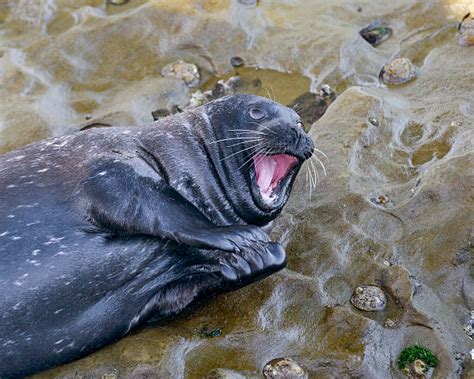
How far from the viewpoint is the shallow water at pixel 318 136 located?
4594mm

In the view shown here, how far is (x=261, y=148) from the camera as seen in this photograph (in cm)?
529

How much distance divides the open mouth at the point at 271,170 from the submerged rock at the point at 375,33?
123 inches

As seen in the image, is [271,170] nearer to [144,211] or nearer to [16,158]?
[144,211]

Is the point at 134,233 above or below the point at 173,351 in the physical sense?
above

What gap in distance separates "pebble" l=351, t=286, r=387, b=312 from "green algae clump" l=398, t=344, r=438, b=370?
41cm

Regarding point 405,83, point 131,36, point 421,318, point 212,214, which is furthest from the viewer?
point 131,36

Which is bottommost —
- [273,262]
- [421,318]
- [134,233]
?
[421,318]

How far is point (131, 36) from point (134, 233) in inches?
166

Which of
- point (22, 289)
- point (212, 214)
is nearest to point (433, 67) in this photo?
point (212, 214)

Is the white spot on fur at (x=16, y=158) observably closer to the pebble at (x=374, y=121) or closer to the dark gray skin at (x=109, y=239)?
the dark gray skin at (x=109, y=239)

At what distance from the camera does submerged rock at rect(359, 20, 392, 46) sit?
26.4ft

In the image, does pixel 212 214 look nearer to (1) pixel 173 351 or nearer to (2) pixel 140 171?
(2) pixel 140 171

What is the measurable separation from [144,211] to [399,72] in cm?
386

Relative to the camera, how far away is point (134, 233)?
4.59 meters
